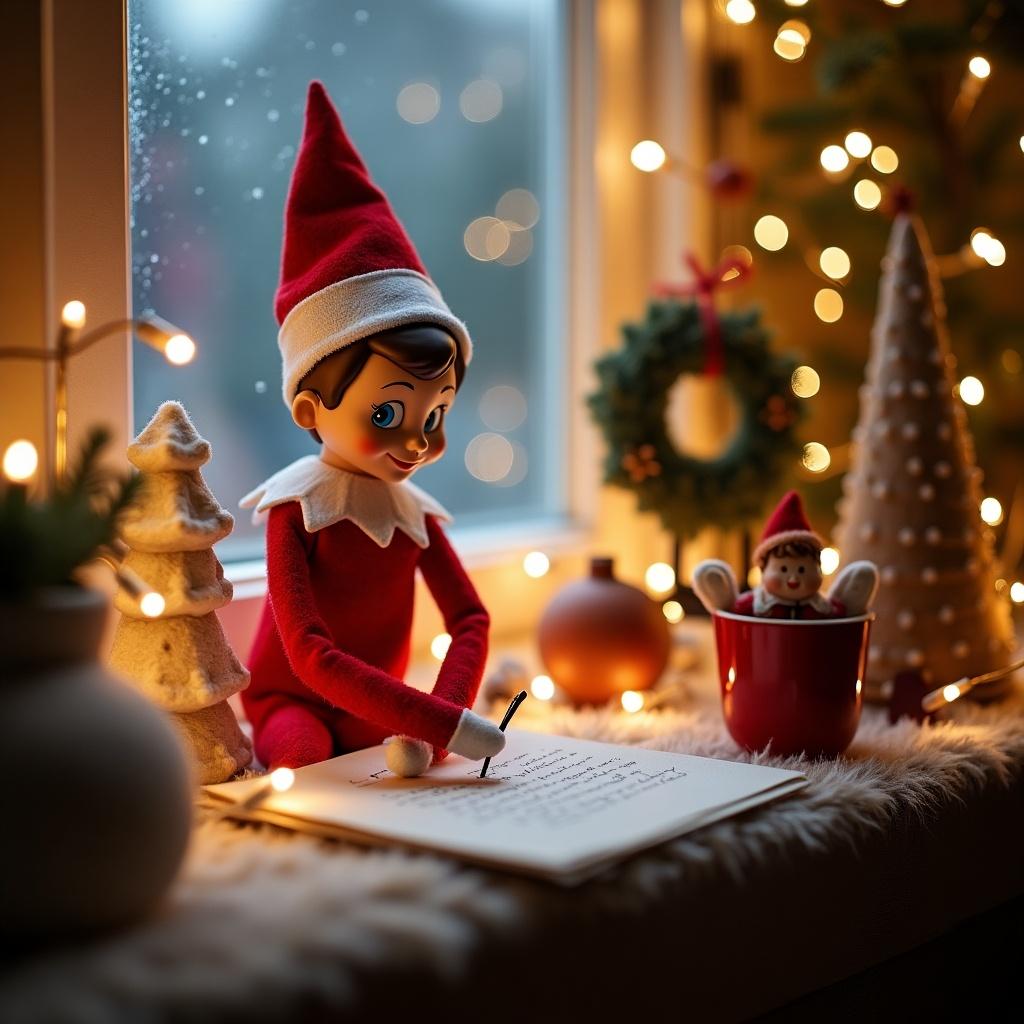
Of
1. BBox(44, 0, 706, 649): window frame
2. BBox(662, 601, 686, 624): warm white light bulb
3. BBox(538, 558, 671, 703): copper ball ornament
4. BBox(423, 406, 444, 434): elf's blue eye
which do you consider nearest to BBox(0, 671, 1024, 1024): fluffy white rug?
BBox(538, 558, 671, 703): copper ball ornament

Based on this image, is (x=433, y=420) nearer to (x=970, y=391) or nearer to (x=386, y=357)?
(x=386, y=357)

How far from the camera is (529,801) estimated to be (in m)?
0.74

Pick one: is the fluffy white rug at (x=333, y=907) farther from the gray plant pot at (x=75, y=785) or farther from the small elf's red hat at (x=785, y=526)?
the small elf's red hat at (x=785, y=526)

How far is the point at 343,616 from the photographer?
0.89 metres

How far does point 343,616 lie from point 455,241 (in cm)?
65

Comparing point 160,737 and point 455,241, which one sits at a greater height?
point 455,241

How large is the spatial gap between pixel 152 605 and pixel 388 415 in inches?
8.5

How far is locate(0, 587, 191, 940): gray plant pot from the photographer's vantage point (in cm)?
53

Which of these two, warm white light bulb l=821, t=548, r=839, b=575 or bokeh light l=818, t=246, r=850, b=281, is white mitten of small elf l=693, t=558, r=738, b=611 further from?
bokeh light l=818, t=246, r=850, b=281

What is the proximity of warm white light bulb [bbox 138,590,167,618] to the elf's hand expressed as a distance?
0.57 ft

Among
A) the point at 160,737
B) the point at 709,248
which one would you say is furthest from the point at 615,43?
the point at 160,737

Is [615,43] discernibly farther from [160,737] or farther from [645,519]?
[160,737]

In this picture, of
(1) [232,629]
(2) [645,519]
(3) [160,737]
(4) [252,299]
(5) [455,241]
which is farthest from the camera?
(2) [645,519]

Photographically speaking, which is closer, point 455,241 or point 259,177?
point 259,177
